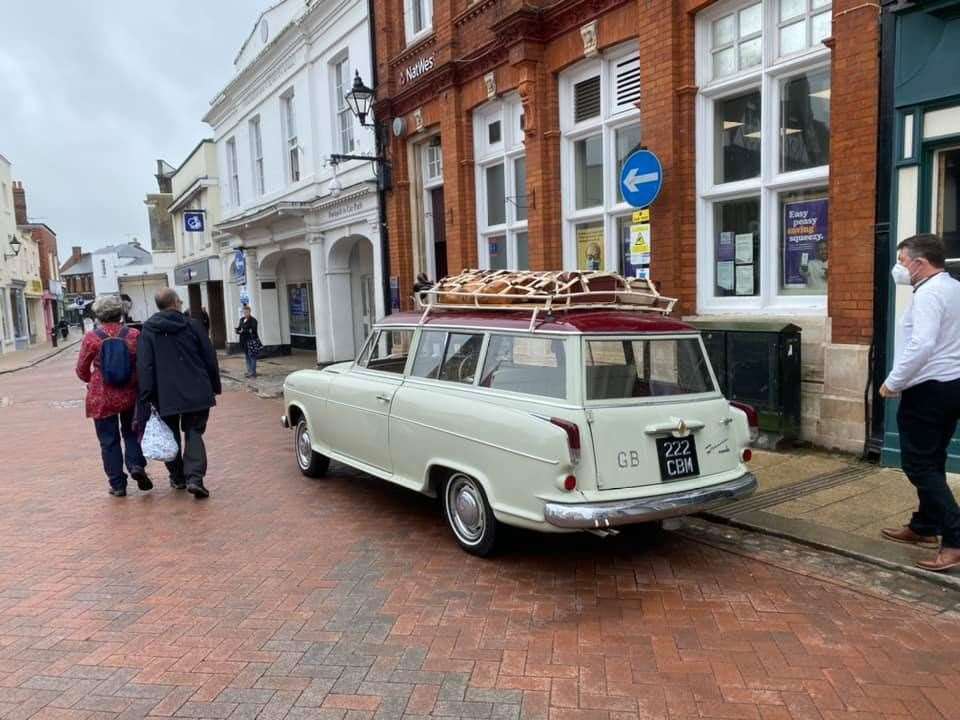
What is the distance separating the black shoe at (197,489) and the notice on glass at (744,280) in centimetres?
606

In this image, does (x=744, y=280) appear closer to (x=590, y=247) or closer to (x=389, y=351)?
(x=590, y=247)

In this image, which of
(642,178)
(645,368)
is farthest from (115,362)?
(642,178)

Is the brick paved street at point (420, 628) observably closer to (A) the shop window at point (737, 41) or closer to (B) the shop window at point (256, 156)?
(A) the shop window at point (737, 41)

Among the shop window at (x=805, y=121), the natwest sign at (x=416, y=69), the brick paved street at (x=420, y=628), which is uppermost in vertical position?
the natwest sign at (x=416, y=69)

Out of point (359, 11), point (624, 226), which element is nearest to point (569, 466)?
point (624, 226)

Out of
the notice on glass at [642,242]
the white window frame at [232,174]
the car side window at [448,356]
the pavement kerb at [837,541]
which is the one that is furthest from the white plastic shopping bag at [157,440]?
the white window frame at [232,174]

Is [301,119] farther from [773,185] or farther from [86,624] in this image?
[86,624]

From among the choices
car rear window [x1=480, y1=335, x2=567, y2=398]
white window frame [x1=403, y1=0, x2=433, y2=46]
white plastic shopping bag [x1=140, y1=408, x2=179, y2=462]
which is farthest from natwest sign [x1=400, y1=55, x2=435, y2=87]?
car rear window [x1=480, y1=335, x2=567, y2=398]

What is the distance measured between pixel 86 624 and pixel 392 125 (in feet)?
38.9

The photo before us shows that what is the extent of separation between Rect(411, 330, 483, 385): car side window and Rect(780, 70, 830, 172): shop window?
4477 mm

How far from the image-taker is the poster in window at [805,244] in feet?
23.9

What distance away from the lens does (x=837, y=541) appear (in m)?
4.68

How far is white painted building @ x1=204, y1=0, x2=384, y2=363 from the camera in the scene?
1544cm

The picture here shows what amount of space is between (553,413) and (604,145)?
642 centimetres
